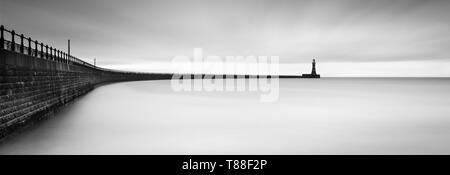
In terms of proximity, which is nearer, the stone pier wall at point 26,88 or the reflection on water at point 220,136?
the stone pier wall at point 26,88

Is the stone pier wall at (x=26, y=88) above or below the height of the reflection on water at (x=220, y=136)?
above

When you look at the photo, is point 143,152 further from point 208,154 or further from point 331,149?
point 331,149

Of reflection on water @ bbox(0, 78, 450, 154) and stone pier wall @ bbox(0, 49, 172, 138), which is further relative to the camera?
reflection on water @ bbox(0, 78, 450, 154)

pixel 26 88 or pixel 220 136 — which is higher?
pixel 26 88

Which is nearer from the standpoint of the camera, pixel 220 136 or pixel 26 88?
pixel 26 88

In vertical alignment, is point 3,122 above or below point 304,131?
above

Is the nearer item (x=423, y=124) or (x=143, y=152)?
(x=143, y=152)

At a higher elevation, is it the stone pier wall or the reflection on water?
the stone pier wall
